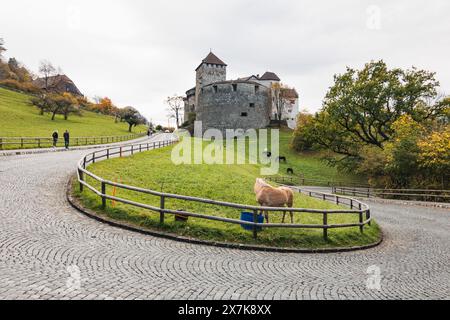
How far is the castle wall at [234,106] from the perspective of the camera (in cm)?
7238

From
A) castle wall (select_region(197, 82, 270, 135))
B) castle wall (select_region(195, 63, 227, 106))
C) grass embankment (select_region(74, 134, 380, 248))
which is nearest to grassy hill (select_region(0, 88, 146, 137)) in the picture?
castle wall (select_region(197, 82, 270, 135))

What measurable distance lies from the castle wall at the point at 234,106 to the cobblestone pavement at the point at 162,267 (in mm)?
62198

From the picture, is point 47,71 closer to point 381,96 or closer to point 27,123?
point 27,123

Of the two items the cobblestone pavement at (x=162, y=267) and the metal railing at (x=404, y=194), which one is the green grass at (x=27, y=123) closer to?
the cobblestone pavement at (x=162, y=267)

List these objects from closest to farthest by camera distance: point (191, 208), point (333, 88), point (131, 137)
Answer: point (191, 208), point (333, 88), point (131, 137)

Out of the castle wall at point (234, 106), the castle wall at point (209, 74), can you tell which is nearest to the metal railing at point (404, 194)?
the castle wall at point (234, 106)

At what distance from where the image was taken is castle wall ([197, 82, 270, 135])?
72.4m

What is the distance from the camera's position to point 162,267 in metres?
6.68

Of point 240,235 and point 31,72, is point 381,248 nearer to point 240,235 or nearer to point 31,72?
point 240,235

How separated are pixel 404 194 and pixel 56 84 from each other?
106m

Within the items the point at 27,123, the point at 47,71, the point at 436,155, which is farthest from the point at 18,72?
the point at 436,155
